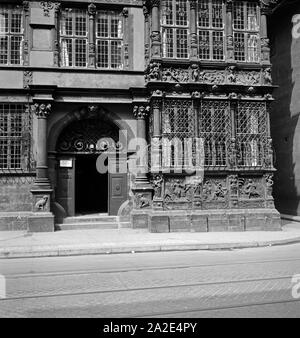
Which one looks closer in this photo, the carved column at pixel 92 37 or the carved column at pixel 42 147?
the carved column at pixel 42 147

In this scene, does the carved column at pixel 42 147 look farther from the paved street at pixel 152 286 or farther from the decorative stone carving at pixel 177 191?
the paved street at pixel 152 286

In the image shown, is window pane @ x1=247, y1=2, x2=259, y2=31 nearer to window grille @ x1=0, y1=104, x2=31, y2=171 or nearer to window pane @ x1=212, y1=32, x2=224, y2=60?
window pane @ x1=212, y1=32, x2=224, y2=60

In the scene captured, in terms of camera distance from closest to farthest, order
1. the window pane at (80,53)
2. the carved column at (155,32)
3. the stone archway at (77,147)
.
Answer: the carved column at (155,32) → the stone archway at (77,147) → the window pane at (80,53)

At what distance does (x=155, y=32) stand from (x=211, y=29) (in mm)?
2431

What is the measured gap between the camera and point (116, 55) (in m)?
16.8

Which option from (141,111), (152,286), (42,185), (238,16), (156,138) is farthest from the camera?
(238,16)

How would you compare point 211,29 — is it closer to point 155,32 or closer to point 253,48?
point 253,48

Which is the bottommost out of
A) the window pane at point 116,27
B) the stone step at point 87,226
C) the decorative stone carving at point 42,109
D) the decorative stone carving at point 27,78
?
the stone step at point 87,226

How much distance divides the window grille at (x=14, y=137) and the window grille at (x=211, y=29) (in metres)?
7.72

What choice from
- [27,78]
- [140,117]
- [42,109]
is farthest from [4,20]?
[140,117]

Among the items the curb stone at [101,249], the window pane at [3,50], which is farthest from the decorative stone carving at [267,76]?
the window pane at [3,50]

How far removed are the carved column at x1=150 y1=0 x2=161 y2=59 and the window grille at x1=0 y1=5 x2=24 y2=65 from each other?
5.31m

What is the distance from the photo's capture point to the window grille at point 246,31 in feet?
54.9
